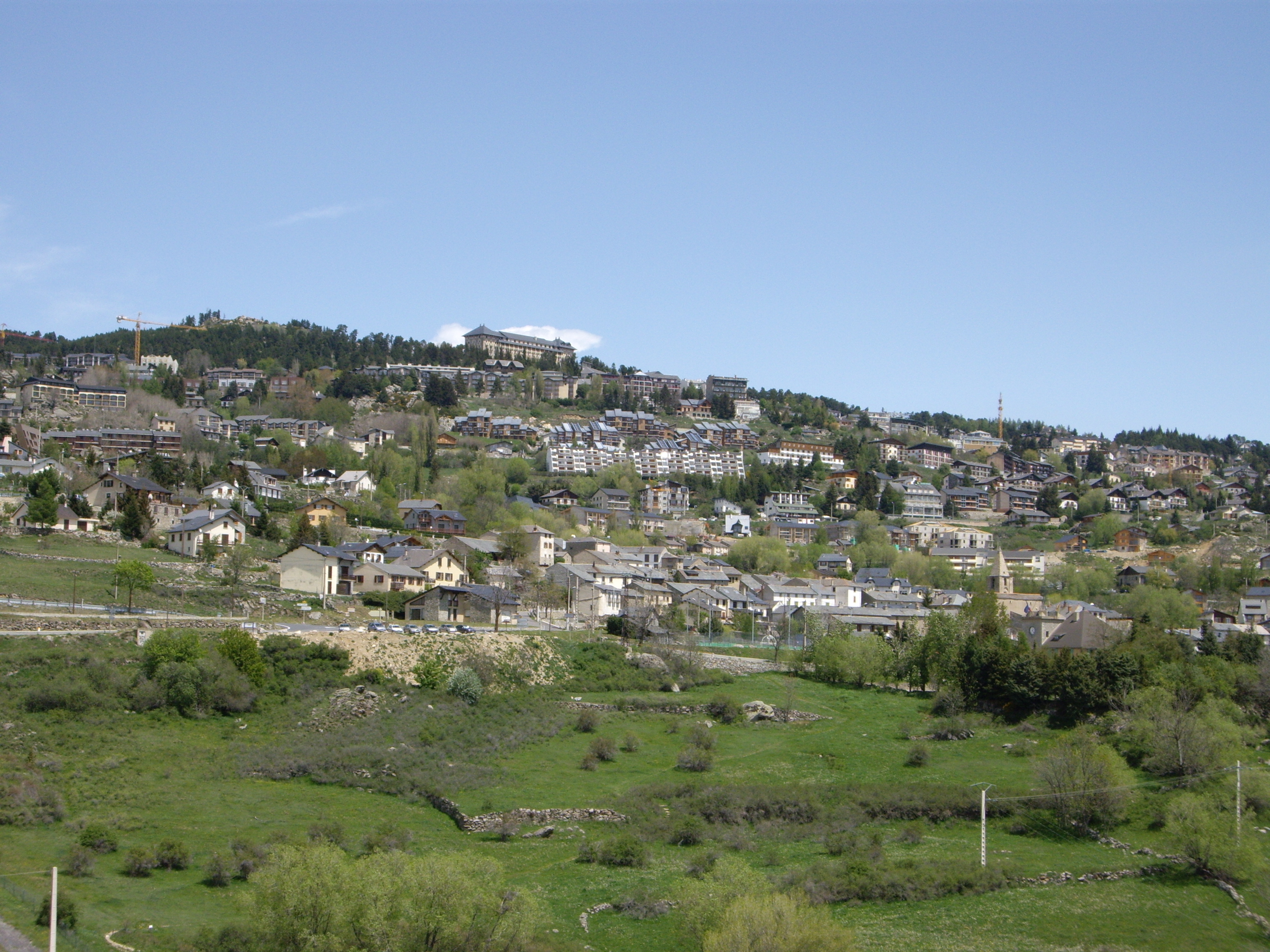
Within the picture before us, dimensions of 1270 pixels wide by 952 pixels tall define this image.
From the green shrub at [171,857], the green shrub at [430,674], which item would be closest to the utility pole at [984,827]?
the green shrub at [171,857]

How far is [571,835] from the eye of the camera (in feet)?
109

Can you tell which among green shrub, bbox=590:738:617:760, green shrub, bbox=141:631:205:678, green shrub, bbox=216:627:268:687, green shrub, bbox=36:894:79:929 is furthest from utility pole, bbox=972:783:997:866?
green shrub, bbox=141:631:205:678

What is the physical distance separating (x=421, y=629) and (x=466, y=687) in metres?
8.61

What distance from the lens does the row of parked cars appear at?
5050cm

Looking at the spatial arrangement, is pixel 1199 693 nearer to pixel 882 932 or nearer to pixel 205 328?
pixel 882 932

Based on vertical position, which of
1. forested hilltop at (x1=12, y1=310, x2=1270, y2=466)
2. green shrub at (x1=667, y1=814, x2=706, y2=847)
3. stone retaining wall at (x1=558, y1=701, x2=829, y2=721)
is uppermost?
forested hilltop at (x1=12, y1=310, x2=1270, y2=466)

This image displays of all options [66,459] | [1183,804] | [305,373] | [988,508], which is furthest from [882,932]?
[305,373]

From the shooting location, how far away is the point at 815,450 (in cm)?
15762

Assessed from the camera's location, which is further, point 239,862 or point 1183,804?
point 1183,804

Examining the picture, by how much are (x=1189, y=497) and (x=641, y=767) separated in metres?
125

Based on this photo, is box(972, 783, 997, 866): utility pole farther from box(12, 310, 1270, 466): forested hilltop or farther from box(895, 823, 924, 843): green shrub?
box(12, 310, 1270, 466): forested hilltop

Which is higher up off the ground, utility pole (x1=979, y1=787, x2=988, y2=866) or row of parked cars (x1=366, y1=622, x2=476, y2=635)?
row of parked cars (x1=366, y1=622, x2=476, y2=635)

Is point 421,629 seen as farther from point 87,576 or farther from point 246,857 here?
point 246,857

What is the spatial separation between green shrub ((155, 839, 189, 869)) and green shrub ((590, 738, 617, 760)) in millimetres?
15698
